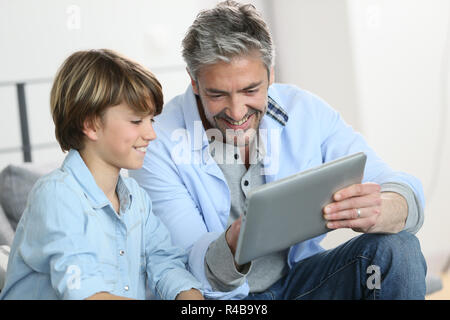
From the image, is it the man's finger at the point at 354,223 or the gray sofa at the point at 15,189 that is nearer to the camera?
the man's finger at the point at 354,223

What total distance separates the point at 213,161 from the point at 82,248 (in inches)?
20.5

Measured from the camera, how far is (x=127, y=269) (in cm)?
124

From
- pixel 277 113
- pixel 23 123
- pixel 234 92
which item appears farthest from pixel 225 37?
pixel 23 123

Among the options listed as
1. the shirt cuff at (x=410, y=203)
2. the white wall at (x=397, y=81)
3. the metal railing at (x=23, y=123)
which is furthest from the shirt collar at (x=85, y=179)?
the white wall at (x=397, y=81)

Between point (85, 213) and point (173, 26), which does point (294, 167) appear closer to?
point (85, 213)

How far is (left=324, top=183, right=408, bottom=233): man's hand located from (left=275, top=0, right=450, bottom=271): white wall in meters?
1.66

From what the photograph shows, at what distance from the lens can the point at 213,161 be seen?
5.00ft

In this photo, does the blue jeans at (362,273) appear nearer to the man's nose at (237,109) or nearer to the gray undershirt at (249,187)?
the gray undershirt at (249,187)

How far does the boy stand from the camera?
1.08 m

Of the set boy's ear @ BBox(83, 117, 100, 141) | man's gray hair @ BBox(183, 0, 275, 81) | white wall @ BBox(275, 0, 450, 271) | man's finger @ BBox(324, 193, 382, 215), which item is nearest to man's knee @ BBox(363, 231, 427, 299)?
man's finger @ BBox(324, 193, 382, 215)

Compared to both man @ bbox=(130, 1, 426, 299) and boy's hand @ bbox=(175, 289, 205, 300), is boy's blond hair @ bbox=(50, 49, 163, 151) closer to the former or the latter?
man @ bbox=(130, 1, 426, 299)

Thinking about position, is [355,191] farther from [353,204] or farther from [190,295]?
[190,295]

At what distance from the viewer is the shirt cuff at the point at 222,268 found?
1.24 meters
